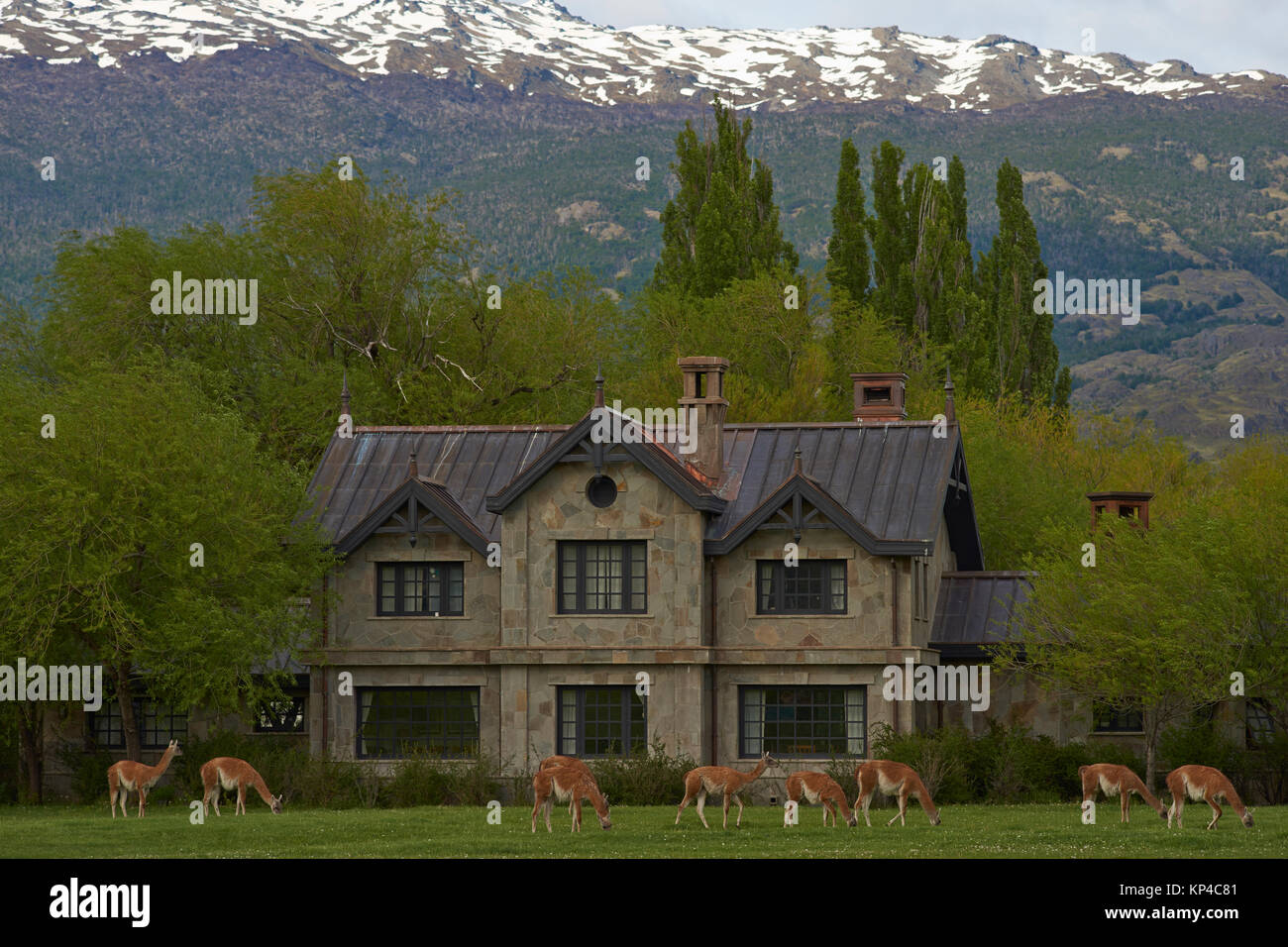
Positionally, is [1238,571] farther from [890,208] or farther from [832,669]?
[890,208]

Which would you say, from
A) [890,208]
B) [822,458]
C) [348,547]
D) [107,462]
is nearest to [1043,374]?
[890,208]

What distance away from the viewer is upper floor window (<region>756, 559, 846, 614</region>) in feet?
137

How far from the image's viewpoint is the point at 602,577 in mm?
42062

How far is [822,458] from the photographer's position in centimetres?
4431

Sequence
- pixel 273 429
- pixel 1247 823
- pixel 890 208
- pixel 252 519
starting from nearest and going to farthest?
pixel 1247 823 < pixel 252 519 < pixel 273 429 < pixel 890 208

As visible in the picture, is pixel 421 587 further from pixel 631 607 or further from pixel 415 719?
pixel 631 607

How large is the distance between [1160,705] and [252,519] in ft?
64.4

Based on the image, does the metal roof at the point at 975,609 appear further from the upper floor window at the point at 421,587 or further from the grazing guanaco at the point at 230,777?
the grazing guanaco at the point at 230,777

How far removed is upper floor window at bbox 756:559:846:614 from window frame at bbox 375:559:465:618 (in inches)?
271

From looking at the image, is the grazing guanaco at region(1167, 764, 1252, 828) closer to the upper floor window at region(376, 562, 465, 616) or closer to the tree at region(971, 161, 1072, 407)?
the upper floor window at region(376, 562, 465, 616)

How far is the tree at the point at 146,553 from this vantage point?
39719 millimetres

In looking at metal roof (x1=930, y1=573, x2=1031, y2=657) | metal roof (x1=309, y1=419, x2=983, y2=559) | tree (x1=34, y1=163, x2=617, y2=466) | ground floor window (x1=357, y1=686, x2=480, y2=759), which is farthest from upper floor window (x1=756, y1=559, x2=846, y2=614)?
tree (x1=34, y1=163, x2=617, y2=466)

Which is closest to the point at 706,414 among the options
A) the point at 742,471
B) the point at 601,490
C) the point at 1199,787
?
the point at 742,471

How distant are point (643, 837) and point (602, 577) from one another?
14877 mm
